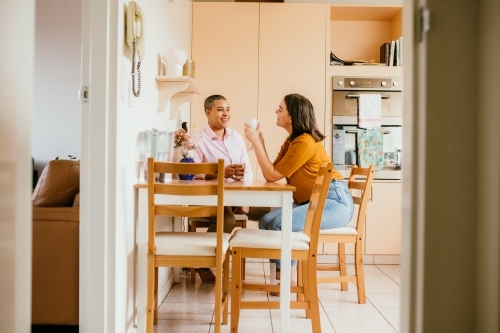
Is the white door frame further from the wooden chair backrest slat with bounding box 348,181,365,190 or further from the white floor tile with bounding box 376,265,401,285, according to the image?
the white floor tile with bounding box 376,265,401,285

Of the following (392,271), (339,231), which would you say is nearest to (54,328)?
(339,231)

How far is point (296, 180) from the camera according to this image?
292 cm

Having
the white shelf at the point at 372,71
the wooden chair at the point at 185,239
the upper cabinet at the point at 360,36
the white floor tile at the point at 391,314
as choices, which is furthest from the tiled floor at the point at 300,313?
the upper cabinet at the point at 360,36

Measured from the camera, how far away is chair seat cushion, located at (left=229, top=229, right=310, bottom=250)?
2.24 meters

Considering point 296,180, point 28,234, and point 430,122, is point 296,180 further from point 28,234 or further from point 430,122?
point 28,234

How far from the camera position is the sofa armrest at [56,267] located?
2088mm

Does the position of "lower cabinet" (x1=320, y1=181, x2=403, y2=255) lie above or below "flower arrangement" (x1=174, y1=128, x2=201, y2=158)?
below

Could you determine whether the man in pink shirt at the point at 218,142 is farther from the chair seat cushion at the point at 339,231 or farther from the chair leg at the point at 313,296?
the chair leg at the point at 313,296

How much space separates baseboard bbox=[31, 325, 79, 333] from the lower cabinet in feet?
8.45

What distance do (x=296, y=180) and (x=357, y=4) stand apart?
2272 mm

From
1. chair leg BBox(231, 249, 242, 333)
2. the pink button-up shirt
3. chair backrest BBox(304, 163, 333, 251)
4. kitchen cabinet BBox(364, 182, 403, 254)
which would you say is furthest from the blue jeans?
kitchen cabinet BBox(364, 182, 403, 254)

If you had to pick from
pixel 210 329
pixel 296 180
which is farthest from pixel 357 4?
pixel 210 329

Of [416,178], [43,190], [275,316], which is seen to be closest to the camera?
[416,178]

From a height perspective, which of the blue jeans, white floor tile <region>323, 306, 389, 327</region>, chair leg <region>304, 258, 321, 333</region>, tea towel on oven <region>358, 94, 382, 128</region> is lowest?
white floor tile <region>323, 306, 389, 327</region>
